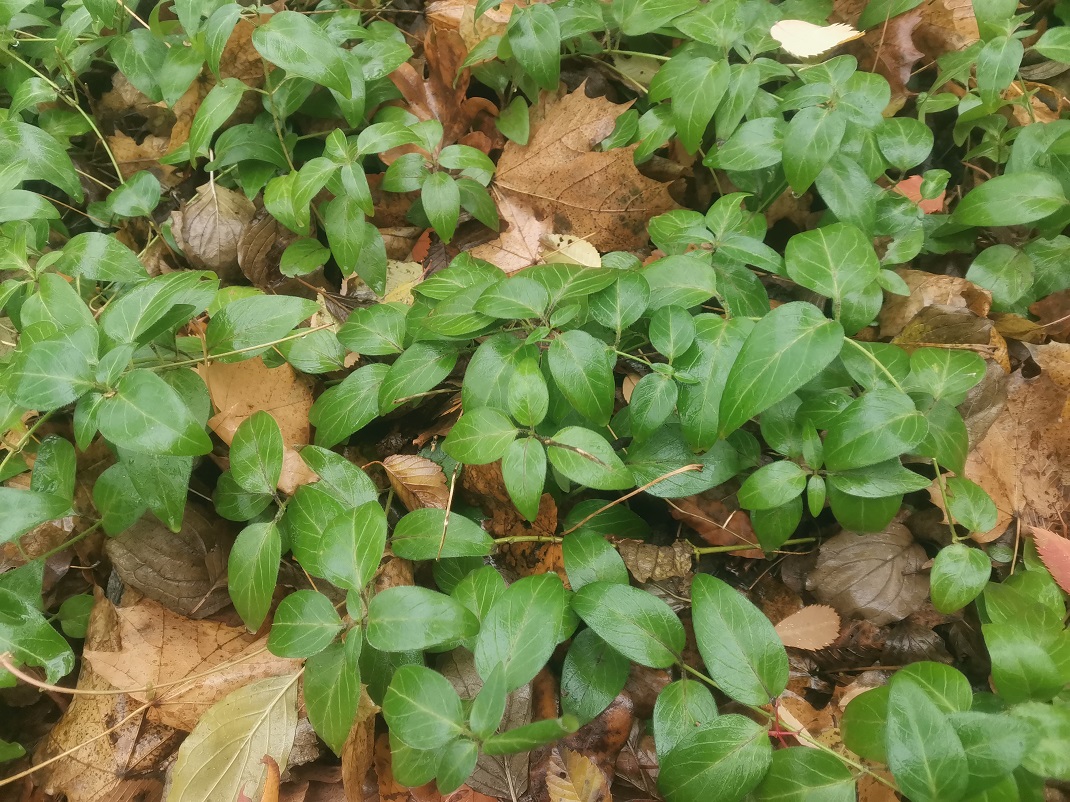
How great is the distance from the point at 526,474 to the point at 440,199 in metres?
0.96

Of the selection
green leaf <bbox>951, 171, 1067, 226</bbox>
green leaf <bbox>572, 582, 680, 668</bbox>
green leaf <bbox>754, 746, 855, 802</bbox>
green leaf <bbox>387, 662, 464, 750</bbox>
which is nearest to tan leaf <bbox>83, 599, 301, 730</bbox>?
green leaf <bbox>387, 662, 464, 750</bbox>

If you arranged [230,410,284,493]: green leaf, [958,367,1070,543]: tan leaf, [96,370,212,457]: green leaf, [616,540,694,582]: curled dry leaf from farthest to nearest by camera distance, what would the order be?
[958,367,1070,543]: tan leaf < [616,540,694,582]: curled dry leaf < [230,410,284,493]: green leaf < [96,370,212,457]: green leaf

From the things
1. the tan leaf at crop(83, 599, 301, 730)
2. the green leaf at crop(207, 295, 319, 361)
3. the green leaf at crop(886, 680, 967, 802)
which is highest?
the green leaf at crop(207, 295, 319, 361)

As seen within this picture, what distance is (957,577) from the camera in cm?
141

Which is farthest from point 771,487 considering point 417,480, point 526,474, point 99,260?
point 99,260

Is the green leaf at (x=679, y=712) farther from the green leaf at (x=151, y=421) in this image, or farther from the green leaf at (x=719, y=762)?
the green leaf at (x=151, y=421)

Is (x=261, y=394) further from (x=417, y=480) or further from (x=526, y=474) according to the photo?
(x=526, y=474)

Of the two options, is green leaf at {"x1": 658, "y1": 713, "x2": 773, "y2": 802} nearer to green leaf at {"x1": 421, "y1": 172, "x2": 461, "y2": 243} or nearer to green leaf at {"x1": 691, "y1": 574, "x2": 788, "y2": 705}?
green leaf at {"x1": 691, "y1": 574, "x2": 788, "y2": 705}

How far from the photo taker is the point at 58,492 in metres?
1.53

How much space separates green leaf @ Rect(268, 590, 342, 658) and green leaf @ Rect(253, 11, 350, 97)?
53.0 inches

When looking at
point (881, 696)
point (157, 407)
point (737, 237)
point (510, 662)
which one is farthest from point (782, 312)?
point (157, 407)

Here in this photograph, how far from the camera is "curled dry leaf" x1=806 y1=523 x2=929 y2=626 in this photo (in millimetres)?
1607

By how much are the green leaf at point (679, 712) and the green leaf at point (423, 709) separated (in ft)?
1.48

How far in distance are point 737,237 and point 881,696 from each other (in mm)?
1124
